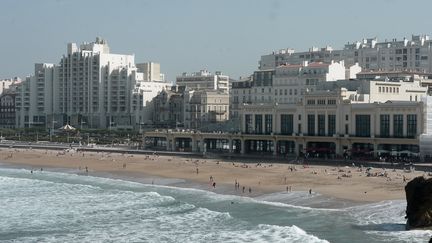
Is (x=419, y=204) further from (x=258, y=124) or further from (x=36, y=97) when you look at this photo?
(x=36, y=97)

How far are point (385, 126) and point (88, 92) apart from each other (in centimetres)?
9711

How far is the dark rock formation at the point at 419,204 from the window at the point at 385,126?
38.5m

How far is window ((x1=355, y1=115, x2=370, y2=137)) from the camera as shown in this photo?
81.7m

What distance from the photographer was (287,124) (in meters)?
91.0

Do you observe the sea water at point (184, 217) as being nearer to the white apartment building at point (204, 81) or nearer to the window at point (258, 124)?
the window at point (258, 124)

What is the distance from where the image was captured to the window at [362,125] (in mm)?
81688

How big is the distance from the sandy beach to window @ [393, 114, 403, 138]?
838 cm

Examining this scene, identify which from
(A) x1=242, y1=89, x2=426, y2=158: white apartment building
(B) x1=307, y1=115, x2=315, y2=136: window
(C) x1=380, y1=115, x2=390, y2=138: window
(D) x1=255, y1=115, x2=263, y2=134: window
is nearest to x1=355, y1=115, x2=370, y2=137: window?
(A) x1=242, y1=89, x2=426, y2=158: white apartment building

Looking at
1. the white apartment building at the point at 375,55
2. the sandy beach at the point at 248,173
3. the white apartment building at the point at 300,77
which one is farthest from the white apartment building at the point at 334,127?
the white apartment building at the point at 375,55

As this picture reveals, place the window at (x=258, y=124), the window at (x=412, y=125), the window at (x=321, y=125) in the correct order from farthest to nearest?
1. the window at (x=258, y=124)
2. the window at (x=321, y=125)
3. the window at (x=412, y=125)

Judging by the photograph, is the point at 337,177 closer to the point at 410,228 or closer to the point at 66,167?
the point at 410,228

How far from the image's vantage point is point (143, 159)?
307 ft

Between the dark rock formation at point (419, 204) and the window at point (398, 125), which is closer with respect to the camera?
the dark rock formation at point (419, 204)

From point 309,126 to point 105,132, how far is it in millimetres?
64838
